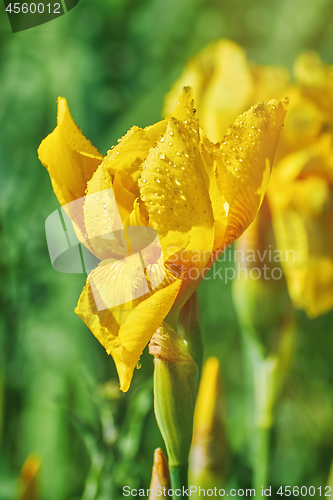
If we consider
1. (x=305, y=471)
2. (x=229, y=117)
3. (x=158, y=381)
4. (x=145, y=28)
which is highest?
(x=145, y=28)

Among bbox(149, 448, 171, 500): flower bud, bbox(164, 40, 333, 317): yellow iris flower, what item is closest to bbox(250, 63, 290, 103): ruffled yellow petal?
bbox(164, 40, 333, 317): yellow iris flower

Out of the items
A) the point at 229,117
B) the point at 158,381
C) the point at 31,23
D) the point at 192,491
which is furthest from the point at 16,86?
the point at 192,491

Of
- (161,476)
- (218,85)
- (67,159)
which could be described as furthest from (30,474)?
(218,85)

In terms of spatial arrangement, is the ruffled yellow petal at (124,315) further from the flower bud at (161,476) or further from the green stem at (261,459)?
the green stem at (261,459)

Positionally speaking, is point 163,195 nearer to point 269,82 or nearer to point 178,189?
point 178,189

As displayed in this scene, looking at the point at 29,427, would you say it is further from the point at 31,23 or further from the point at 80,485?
the point at 31,23

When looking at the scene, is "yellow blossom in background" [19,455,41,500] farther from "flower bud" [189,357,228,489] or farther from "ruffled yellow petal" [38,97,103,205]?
"ruffled yellow petal" [38,97,103,205]

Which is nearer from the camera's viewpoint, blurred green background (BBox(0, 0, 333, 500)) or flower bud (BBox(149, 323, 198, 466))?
flower bud (BBox(149, 323, 198, 466))
